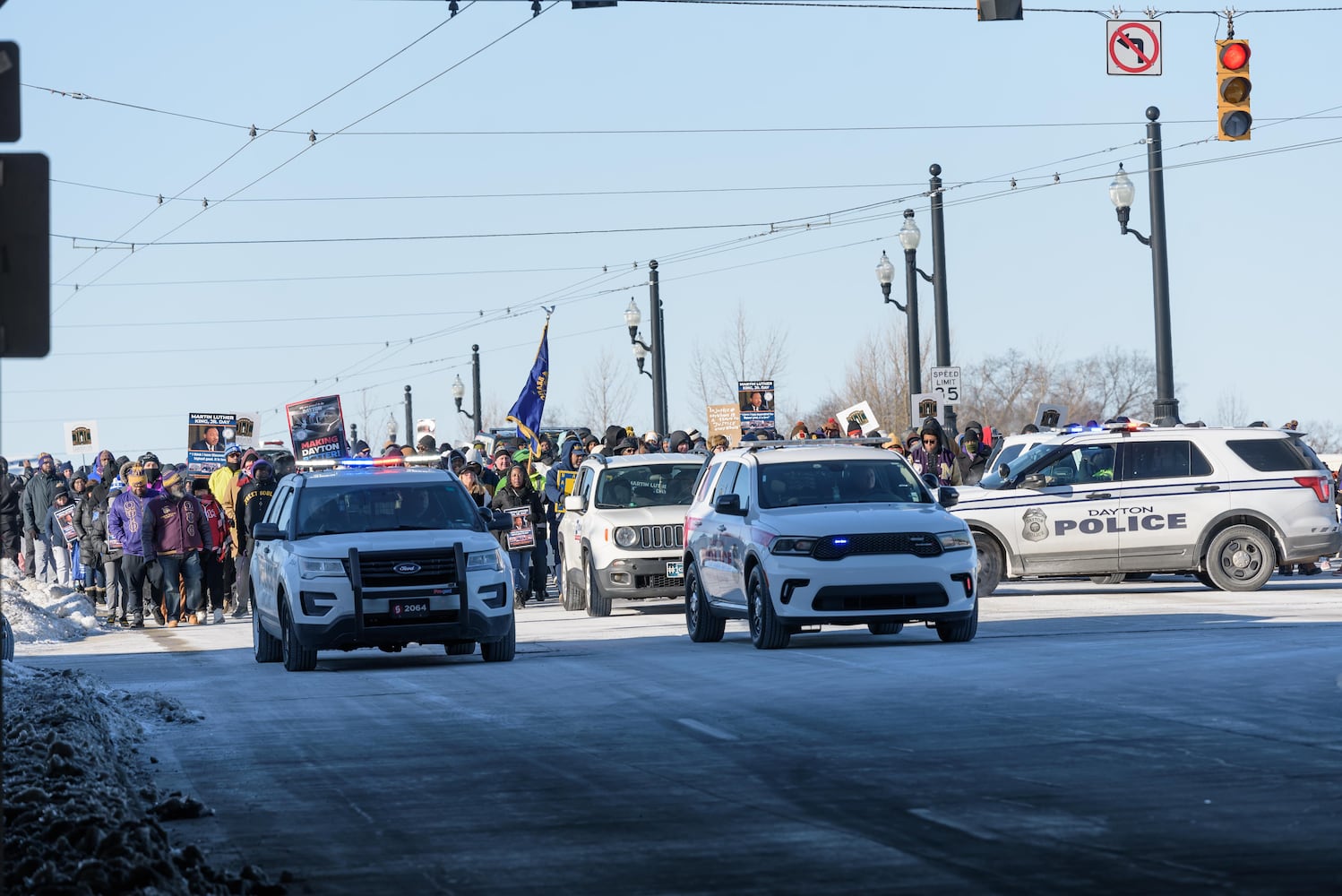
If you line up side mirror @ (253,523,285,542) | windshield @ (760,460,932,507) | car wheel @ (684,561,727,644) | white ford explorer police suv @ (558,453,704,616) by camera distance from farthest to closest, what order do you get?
white ford explorer police suv @ (558,453,704,616)
car wheel @ (684,561,727,644)
windshield @ (760,460,932,507)
side mirror @ (253,523,285,542)

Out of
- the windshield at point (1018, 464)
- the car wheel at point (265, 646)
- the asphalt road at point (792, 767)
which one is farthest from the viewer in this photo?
the windshield at point (1018, 464)

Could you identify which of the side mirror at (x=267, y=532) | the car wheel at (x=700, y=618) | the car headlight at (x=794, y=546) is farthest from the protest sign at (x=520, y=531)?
the car headlight at (x=794, y=546)

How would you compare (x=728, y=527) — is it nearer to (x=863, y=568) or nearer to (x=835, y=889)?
(x=863, y=568)

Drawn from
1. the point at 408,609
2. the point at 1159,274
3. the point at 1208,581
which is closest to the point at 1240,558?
the point at 1208,581

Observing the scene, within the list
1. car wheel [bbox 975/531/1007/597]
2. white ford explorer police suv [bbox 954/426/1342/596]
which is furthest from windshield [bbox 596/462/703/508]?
car wheel [bbox 975/531/1007/597]

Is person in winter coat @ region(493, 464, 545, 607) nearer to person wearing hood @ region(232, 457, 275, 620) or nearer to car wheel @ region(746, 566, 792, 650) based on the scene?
person wearing hood @ region(232, 457, 275, 620)

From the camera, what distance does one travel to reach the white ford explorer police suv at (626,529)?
23828 millimetres

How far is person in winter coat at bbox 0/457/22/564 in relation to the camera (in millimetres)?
32812

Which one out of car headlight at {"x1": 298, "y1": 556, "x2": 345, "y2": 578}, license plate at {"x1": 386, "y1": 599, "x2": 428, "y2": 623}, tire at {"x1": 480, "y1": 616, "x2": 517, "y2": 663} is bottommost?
tire at {"x1": 480, "y1": 616, "x2": 517, "y2": 663}

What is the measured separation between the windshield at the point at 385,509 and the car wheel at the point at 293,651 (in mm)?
813

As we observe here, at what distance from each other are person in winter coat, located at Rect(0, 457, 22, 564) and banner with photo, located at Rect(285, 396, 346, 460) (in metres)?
4.55

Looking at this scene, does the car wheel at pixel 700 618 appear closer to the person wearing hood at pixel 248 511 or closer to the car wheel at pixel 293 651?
the car wheel at pixel 293 651

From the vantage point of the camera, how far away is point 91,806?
27.8 ft

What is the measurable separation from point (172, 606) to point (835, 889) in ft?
68.9
